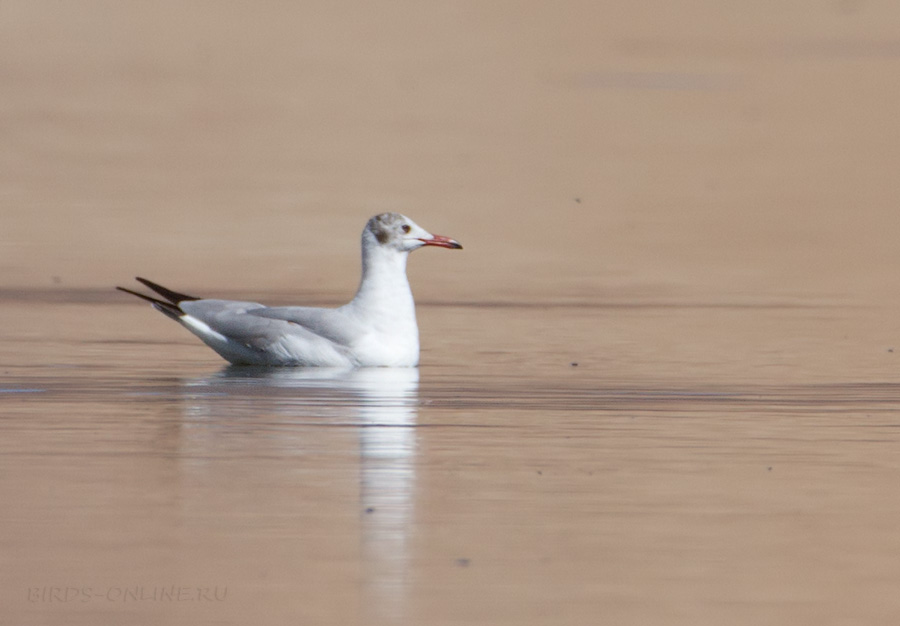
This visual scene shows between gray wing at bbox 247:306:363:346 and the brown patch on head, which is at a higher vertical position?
the brown patch on head

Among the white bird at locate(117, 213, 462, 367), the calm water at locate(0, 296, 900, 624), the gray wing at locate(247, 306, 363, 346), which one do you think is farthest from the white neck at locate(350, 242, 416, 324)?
the calm water at locate(0, 296, 900, 624)

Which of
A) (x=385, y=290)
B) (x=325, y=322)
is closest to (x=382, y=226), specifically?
(x=385, y=290)

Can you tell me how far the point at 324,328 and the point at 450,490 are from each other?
4376mm

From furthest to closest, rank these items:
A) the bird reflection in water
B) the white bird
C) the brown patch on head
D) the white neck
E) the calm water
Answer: the brown patch on head
the white neck
the white bird
the bird reflection in water
the calm water

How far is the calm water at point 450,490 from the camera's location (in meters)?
6.07

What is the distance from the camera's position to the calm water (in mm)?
6074

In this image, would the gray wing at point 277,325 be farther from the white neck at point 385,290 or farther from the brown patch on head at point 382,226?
the brown patch on head at point 382,226

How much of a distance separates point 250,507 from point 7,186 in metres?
13.8

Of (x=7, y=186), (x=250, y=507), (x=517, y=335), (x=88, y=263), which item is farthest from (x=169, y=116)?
(x=250, y=507)

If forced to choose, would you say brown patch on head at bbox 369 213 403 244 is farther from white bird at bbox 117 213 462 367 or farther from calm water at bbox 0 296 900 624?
calm water at bbox 0 296 900 624

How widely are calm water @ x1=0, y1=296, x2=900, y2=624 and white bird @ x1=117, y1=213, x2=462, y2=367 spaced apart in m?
0.17

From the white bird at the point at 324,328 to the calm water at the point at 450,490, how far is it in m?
0.17

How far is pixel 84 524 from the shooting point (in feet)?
22.7

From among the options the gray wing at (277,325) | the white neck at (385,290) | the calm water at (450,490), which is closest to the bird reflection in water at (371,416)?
the calm water at (450,490)
